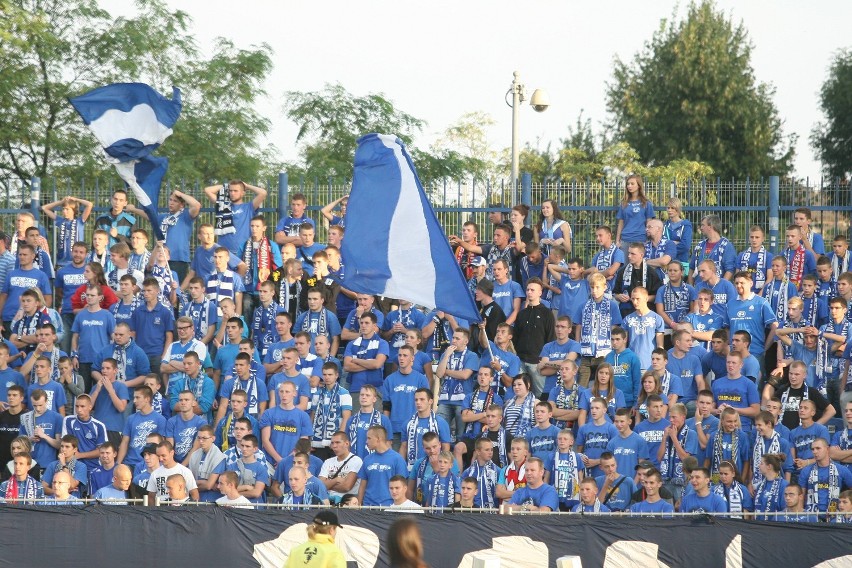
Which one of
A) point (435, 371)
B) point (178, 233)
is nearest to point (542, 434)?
point (435, 371)

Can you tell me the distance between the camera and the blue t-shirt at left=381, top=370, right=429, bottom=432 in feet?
51.2

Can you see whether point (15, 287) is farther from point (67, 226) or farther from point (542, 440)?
point (542, 440)

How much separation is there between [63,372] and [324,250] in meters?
3.54

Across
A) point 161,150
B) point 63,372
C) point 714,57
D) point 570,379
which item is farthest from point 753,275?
point 714,57

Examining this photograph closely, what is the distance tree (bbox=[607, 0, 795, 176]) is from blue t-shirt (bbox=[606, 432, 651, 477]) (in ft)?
91.7

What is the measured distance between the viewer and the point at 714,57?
140ft

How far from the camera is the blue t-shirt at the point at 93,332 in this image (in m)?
17.0

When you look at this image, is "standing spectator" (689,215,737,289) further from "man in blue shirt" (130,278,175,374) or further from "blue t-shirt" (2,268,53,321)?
"blue t-shirt" (2,268,53,321)

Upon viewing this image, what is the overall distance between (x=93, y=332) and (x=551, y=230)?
19.7ft

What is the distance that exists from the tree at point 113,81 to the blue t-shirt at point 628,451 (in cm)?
1712

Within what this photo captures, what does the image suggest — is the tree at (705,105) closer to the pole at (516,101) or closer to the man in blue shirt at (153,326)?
the pole at (516,101)

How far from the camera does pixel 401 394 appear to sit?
51.4 ft

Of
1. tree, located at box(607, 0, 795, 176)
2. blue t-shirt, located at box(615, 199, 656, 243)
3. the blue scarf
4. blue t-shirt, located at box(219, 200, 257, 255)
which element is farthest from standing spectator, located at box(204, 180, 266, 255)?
tree, located at box(607, 0, 795, 176)

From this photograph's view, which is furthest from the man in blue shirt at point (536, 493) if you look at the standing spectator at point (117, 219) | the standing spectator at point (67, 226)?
the standing spectator at point (67, 226)
